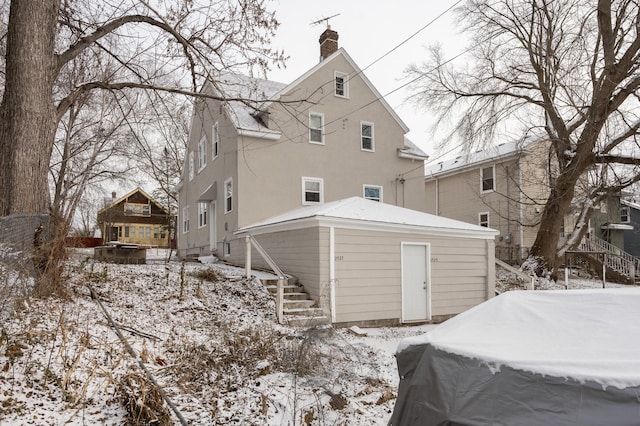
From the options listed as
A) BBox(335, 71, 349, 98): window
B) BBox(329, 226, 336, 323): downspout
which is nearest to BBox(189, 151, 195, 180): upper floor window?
BBox(335, 71, 349, 98): window

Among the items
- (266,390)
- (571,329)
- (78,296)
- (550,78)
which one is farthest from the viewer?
(550,78)

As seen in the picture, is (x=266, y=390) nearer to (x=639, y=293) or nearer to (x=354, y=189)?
(x=639, y=293)

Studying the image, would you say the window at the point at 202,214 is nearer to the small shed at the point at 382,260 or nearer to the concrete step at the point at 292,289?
the small shed at the point at 382,260

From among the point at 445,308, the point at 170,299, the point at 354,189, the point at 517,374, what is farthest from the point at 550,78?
the point at 517,374

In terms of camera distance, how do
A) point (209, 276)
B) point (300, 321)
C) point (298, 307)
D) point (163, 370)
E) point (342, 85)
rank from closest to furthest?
point (163, 370)
point (300, 321)
point (298, 307)
point (209, 276)
point (342, 85)

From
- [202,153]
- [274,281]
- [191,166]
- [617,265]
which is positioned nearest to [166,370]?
[274,281]

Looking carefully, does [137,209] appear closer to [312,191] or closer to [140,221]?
[140,221]

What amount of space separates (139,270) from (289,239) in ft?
13.7

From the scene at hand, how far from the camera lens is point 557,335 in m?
2.60

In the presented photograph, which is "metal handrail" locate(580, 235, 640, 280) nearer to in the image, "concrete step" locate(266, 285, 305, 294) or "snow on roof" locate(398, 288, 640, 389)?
"concrete step" locate(266, 285, 305, 294)

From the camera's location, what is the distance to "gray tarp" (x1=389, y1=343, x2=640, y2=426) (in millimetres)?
2043

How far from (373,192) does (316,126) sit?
3.61 metres

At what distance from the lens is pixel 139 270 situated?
1146 centimetres

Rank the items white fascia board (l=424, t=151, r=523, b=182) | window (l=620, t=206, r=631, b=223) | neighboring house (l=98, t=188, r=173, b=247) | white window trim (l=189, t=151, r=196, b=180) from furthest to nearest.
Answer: neighboring house (l=98, t=188, r=173, b=247), window (l=620, t=206, r=631, b=223), white window trim (l=189, t=151, r=196, b=180), white fascia board (l=424, t=151, r=523, b=182)
